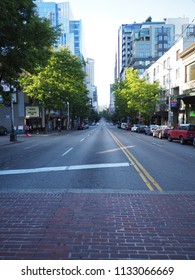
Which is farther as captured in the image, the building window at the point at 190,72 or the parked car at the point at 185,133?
the building window at the point at 190,72

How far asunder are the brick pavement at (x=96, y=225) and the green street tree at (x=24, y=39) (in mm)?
12033

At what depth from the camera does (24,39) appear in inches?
687

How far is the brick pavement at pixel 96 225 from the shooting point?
4246mm

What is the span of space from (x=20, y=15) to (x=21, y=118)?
33.9 metres

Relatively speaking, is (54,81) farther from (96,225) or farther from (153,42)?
(153,42)

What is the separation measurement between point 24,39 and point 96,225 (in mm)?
14975

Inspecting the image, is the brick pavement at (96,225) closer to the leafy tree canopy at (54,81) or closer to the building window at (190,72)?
the building window at (190,72)

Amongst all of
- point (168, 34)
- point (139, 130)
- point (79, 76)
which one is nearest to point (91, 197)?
point (79, 76)

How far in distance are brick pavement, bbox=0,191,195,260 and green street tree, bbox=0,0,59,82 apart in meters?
12.0

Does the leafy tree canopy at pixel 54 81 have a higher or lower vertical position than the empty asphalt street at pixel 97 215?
higher

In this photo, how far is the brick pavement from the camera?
4246 millimetres

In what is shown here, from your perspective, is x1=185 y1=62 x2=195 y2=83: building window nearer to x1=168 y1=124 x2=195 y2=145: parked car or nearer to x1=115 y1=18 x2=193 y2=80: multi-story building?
x1=168 y1=124 x2=195 y2=145: parked car

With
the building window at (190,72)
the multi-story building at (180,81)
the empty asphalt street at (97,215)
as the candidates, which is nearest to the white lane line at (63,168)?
the empty asphalt street at (97,215)

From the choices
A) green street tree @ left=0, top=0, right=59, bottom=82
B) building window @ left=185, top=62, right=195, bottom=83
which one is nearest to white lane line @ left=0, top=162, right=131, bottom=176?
green street tree @ left=0, top=0, right=59, bottom=82
